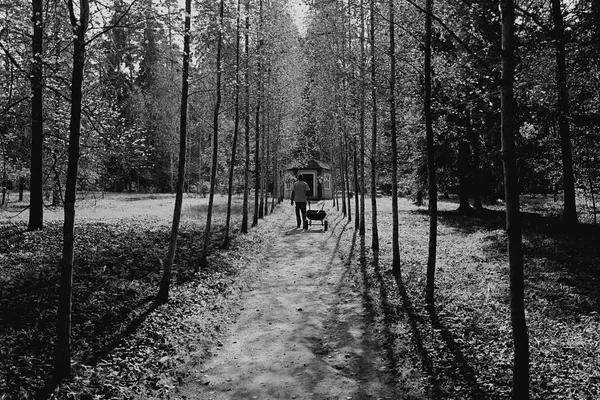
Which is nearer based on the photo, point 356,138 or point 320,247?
point 320,247

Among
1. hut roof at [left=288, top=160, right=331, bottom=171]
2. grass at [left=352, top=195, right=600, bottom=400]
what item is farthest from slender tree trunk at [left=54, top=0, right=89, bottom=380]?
hut roof at [left=288, top=160, right=331, bottom=171]

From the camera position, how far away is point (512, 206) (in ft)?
13.2

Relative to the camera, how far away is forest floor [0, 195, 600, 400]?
15.7 ft

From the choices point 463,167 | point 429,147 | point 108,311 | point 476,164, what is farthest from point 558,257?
point 463,167

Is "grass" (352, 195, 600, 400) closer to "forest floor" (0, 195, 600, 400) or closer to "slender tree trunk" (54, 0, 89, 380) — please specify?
"forest floor" (0, 195, 600, 400)

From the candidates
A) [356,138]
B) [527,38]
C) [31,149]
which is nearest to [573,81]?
[527,38]

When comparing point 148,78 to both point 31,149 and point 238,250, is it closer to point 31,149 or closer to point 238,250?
point 31,149

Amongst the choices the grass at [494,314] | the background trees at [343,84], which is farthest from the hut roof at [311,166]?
the grass at [494,314]

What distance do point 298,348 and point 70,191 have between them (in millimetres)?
3757

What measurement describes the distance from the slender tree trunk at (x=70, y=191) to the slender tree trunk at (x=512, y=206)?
4467mm

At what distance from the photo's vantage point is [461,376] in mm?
4879

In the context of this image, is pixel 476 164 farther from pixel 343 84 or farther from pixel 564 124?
pixel 343 84

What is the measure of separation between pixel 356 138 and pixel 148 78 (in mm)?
30209

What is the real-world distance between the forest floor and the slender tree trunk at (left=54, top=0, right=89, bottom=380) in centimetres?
27
